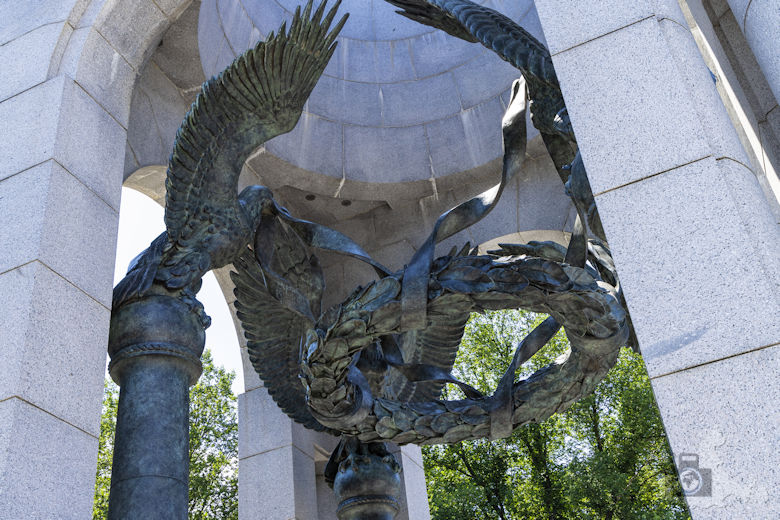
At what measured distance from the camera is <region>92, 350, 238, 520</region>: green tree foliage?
2078cm

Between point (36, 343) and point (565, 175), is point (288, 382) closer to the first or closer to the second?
point (36, 343)

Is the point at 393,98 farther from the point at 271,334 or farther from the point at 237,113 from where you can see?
the point at 237,113

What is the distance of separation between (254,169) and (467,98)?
358 centimetres

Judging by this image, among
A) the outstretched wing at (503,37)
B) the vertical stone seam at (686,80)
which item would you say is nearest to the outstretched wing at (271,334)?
the outstretched wing at (503,37)

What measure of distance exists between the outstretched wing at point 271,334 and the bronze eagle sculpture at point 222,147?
1.46 ft

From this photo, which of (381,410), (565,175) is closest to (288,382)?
(381,410)

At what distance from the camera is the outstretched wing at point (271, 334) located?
7652 mm

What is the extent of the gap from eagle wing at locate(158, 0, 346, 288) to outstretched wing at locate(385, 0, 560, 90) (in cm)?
100

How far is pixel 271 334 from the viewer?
26.0ft

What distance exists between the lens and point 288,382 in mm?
8055

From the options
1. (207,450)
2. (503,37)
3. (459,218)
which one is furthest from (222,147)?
(207,450)

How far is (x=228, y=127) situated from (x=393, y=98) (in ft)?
21.2

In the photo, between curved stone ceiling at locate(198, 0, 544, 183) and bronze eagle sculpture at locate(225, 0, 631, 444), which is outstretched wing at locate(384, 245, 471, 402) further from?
curved stone ceiling at locate(198, 0, 544, 183)

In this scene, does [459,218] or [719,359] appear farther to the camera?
[459,218]
